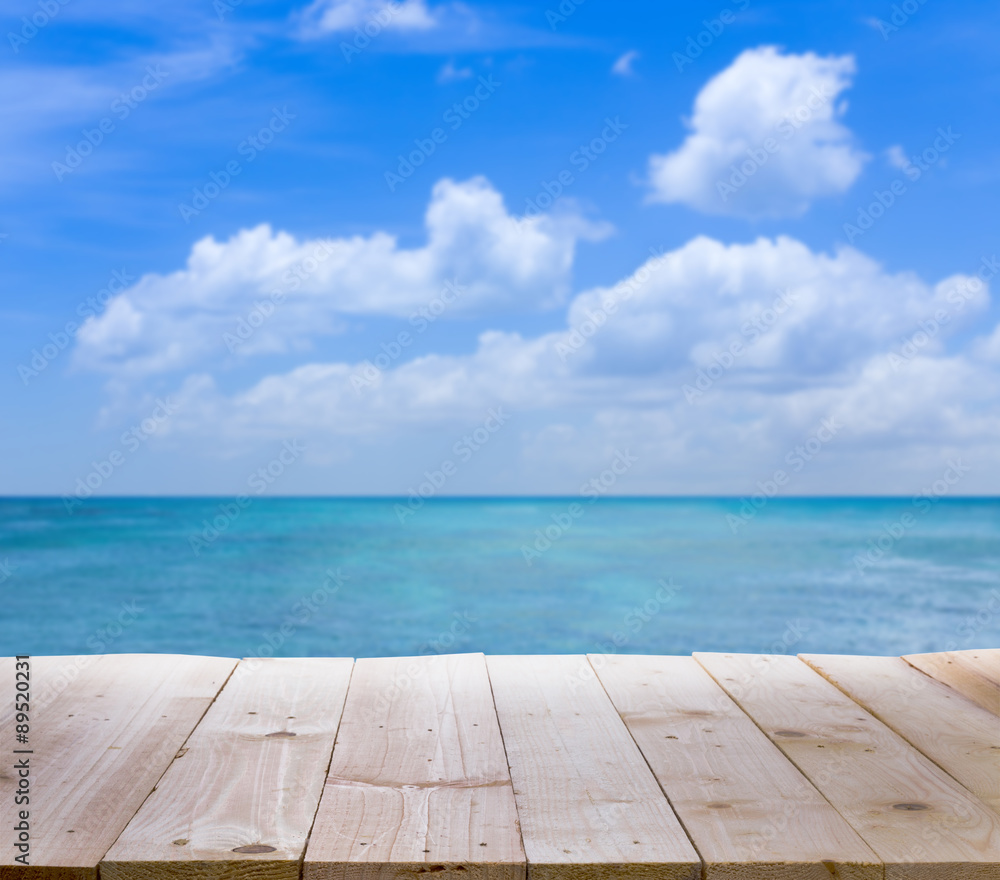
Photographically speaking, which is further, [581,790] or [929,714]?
[929,714]

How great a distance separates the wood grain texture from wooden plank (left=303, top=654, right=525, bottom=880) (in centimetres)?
72

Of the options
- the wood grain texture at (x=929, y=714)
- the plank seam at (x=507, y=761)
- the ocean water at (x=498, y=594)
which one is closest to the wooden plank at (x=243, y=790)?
the plank seam at (x=507, y=761)

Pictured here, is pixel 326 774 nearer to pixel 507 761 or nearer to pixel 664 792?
pixel 507 761

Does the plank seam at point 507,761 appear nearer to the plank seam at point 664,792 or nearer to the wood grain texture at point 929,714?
the plank seam at point 664,792

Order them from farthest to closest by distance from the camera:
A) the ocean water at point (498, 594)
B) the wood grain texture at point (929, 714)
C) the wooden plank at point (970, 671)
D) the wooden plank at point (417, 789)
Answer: the ocean water at point (498, 594) < the wooden plank at point (970, 671) < the wood grain texture at point (929, 714) < the wooden plank at point (417, 789)

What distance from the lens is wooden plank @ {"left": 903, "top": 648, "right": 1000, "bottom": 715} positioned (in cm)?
184

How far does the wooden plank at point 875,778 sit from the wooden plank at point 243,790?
2.42ft

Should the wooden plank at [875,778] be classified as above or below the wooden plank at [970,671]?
below

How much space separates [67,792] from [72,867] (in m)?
0.25

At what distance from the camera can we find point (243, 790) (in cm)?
127

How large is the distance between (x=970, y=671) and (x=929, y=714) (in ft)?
1.22

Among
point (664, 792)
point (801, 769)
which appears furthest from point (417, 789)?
point (801, 769)

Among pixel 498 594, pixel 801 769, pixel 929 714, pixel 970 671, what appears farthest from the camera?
pixel 498 594

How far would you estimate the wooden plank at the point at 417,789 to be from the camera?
1.04 m
